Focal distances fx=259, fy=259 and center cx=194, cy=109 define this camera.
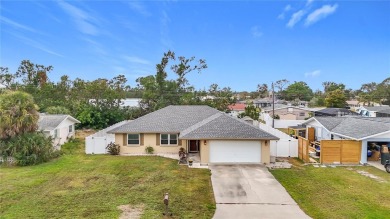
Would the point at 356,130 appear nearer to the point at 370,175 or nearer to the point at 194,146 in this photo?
the point at 370,175

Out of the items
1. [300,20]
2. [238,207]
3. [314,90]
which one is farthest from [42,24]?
[314,90]

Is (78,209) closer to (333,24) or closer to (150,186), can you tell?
(150,186)

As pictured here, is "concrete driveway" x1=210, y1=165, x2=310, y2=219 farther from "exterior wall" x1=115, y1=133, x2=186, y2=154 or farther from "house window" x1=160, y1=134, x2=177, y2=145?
"exterior wall" x1=115, y1=133, x2=186, y2=154

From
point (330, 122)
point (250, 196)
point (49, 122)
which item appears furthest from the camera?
point (49, 122)

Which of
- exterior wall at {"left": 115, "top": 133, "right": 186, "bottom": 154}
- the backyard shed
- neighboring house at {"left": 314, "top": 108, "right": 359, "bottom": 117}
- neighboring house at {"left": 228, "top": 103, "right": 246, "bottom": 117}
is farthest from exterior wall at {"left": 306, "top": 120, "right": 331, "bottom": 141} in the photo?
neighboring house at {"left": 314, "top": 108, "right": 359, "bottom": 117}

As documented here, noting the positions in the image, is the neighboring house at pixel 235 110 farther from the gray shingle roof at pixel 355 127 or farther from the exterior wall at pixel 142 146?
the exterior wall at pixel 142 146

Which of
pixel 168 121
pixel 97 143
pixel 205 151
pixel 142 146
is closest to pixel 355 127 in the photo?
pixel 205 151
